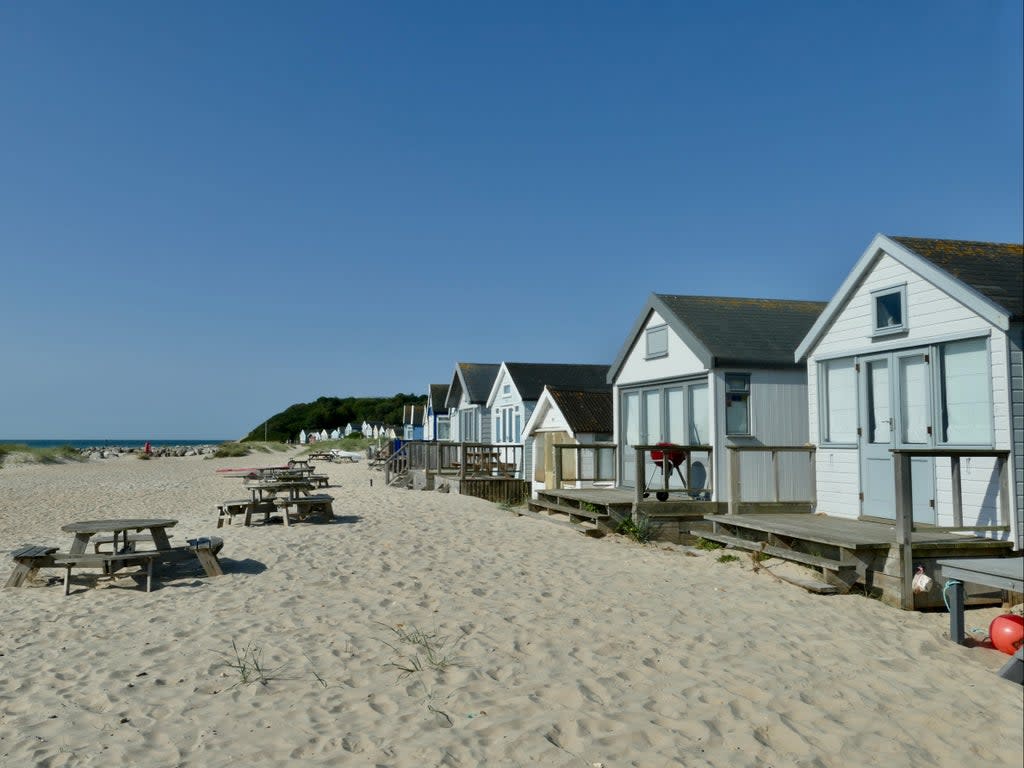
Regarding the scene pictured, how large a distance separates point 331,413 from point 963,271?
126 meters

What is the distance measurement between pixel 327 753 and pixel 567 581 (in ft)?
18.2

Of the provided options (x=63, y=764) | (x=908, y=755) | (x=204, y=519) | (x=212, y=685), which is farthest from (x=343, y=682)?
(x=204, y=519)

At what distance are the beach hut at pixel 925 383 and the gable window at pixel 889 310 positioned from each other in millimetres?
17

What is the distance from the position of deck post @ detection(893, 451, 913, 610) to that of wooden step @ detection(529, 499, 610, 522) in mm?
6265

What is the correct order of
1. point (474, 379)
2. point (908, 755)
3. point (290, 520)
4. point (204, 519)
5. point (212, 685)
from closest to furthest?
point (908, 755) → point (212, 685) → point (290, 520) → point (204, 519) → point (474, 379)

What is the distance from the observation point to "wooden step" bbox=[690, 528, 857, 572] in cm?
959

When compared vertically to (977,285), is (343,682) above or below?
below

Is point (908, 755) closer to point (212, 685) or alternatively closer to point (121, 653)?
point (212, 685)

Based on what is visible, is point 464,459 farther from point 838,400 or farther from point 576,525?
point 838,400

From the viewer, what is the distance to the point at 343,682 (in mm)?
6230

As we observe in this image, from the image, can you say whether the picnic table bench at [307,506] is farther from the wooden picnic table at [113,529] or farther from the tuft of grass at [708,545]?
the tuft of grass at [708,545]

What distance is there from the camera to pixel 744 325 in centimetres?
1534

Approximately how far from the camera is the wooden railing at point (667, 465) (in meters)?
14.0

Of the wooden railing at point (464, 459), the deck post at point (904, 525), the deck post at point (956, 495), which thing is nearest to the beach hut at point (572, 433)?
the wooden railing at point (464, 459)
